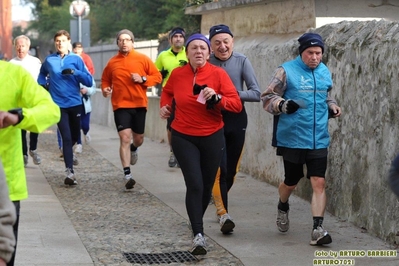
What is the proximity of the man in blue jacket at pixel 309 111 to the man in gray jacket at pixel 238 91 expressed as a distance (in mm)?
695

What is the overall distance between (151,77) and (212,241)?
360cm

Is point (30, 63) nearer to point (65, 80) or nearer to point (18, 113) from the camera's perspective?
point (65, 80)

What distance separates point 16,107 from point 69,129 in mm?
6932

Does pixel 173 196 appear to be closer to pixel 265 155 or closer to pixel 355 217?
pixel 265 155

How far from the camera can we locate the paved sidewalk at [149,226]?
24.1 feet

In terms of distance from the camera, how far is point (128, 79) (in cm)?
1100

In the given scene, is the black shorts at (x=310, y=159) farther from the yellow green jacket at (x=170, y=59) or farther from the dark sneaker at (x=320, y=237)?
the yellow green jacket at (x=170, y=59)

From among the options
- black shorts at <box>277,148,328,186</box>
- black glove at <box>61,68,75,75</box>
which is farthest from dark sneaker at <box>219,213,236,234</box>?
black glove at <box>61,68,75,75</box>

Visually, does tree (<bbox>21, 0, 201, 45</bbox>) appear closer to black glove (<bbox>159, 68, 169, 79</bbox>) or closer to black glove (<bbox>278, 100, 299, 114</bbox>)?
black glove (<bbox>159, 68, 169, 79</bbox>)

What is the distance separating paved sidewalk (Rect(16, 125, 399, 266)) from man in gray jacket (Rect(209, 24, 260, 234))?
0.40m

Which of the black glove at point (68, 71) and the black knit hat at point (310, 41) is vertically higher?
the black knit hat at point (310, 41)

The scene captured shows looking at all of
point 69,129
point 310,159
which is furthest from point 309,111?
point 69,129

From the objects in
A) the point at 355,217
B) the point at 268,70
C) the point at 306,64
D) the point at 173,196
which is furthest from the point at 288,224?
the point at 268,70

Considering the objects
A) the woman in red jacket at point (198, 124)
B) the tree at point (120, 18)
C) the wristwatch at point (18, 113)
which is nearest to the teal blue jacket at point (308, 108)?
the woman in red jacket at point (198, 124)
